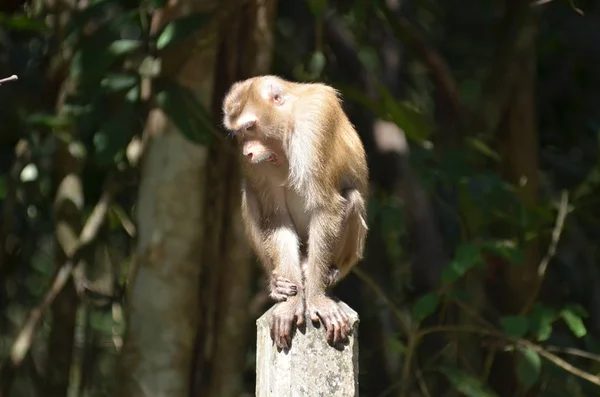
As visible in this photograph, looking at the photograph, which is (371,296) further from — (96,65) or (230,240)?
(96,65)

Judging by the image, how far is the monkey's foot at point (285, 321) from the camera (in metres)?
4.05

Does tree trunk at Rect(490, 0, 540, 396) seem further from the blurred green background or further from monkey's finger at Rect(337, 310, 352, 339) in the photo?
monkey's finger at Rect(337, 310, 352, 339)

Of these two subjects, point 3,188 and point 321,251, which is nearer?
point 321,251

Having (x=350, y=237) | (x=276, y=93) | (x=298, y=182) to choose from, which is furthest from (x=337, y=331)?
(x=276, y=93)

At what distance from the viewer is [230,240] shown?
6918 mm

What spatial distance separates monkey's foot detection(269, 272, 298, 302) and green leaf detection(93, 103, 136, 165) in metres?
1.69

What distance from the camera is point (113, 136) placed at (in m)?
6.14

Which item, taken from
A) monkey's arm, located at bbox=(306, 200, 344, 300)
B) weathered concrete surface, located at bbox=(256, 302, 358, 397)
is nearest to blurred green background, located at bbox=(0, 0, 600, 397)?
monkey's arm, located at bbox=(306, 200, 344, 300)

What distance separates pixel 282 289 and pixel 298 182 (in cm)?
54

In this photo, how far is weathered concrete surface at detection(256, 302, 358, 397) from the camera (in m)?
3.88

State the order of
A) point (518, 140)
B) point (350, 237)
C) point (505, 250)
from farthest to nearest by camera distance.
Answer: point (518, 140) < point (505, 250) < point (350, 237)

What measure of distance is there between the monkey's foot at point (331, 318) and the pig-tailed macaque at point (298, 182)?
0.80 feet

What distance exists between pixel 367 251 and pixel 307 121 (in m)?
3.79

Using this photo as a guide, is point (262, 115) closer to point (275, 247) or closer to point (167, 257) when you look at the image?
point (275, 247)
